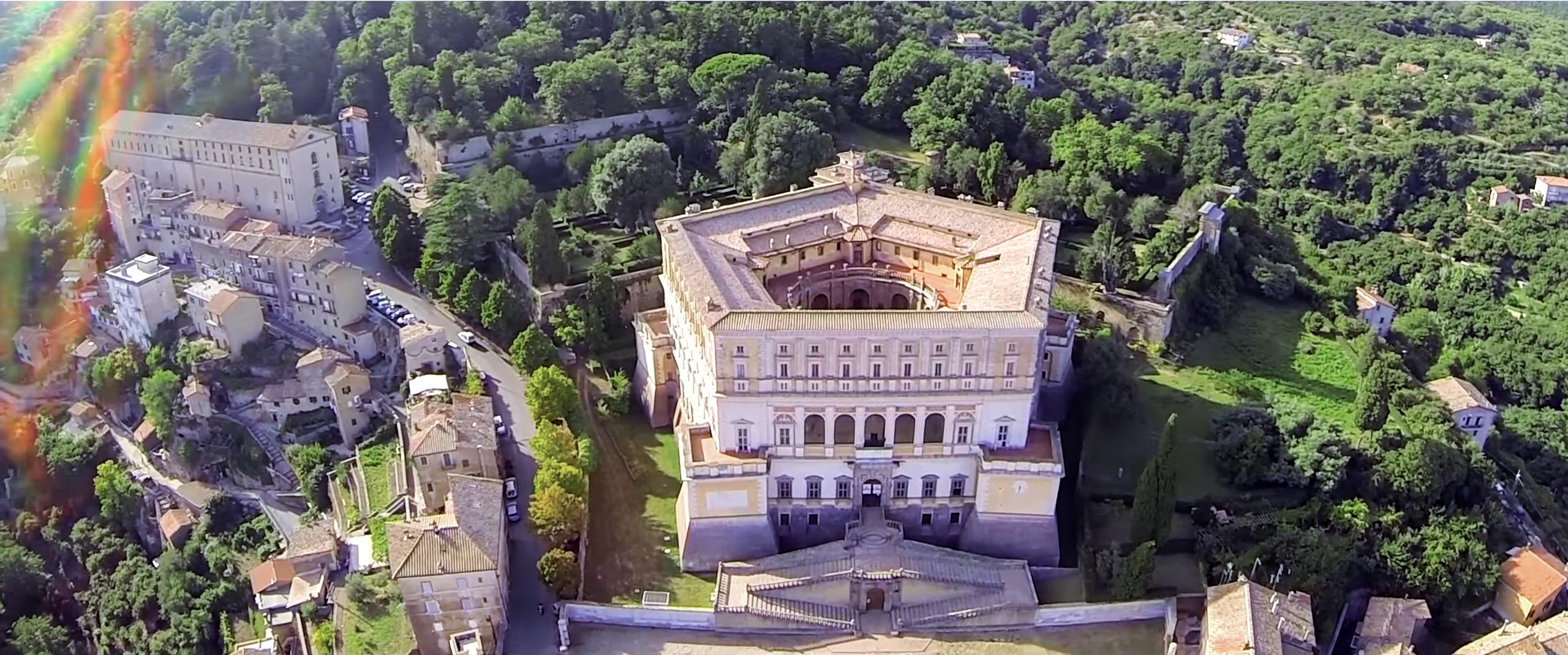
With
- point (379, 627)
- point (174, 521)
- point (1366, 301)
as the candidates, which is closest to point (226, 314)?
point (174, 521)

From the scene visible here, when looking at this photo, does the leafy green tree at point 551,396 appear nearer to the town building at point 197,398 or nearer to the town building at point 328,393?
the town building at point 328,393

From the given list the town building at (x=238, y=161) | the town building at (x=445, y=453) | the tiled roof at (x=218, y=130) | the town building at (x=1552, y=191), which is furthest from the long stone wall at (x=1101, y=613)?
the town building at (x=1552, y=191)

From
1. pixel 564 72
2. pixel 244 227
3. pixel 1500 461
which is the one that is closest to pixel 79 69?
pixel 244 227

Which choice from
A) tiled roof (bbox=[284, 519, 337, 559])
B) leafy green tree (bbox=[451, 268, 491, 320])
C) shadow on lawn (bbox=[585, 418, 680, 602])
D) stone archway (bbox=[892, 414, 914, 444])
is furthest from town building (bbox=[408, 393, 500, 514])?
stone archway (bbox=[892, 414, 914, 444])

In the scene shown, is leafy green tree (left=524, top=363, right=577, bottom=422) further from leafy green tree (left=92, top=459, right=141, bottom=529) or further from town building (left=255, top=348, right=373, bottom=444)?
leafy green tree (left=92, top=459, right=141, bottom=529)

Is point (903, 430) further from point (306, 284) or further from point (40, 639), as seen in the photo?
point (40, 639)

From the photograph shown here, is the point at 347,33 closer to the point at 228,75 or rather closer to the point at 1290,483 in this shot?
the point at 228,75
